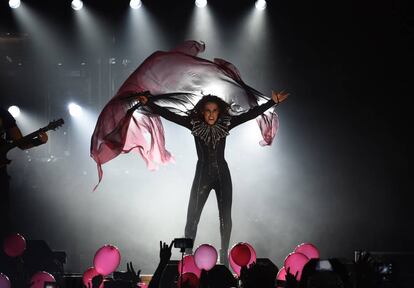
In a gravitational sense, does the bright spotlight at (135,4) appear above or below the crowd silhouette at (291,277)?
above

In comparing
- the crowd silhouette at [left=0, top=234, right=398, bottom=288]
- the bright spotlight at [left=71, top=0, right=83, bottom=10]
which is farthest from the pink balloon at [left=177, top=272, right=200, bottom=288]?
the bright spotlight at [left=71, top=0, right=83, bottom=10]

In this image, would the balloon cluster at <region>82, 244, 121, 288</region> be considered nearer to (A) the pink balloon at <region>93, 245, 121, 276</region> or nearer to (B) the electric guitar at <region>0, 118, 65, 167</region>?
(A) the pink balloon at <region>93, 245, 121, 276</region>

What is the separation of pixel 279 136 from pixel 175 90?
3.52 metres

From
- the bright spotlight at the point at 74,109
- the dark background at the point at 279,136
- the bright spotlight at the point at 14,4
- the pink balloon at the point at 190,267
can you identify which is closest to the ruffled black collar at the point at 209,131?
the pink balloon at the point at 190,267

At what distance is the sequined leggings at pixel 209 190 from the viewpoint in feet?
27.1

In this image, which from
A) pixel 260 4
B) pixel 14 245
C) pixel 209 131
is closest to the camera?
pixel 14 245

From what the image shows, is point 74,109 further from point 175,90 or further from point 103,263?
point 103,263

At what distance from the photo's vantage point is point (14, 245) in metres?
7.41

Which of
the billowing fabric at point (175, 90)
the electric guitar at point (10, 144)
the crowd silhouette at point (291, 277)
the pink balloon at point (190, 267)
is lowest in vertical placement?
the crowd silhouette at point (291, 277)

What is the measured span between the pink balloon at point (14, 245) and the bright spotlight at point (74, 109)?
504 cm

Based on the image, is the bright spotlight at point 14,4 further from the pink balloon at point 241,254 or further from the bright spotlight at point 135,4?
the pink balloon at point 241,254

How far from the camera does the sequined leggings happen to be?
325 inches

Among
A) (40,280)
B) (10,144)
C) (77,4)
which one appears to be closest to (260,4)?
(77,4)

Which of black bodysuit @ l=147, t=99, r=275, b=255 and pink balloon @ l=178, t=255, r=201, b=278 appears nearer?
pink balloon @ l=178, t=255, r=201, b=278
